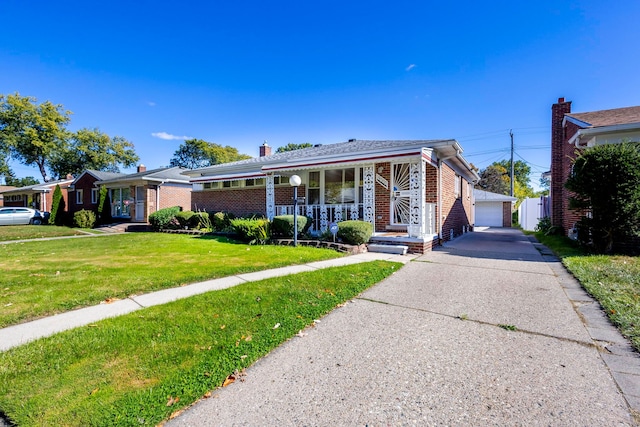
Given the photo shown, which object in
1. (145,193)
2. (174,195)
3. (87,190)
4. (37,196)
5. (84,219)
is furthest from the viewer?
(37,196)

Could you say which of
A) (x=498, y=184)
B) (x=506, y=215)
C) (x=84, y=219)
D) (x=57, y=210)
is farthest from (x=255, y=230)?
(x=498, y=184)

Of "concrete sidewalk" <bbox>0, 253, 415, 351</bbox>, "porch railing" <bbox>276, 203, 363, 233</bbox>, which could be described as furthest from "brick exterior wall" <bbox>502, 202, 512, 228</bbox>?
"concrete sidewalk" <bbox>0, 253, 415, 351</bbox>

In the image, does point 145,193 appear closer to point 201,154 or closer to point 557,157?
point 557,157

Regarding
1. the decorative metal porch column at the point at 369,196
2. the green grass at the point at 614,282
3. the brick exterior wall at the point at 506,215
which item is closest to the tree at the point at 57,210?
the decorative metal porch column at the point at 369,196

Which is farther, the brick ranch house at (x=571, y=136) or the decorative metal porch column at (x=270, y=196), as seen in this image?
the decorative metal porch column at (x=270, y=196)

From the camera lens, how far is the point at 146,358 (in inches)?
102

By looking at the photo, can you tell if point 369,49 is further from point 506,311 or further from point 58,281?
point 58,281

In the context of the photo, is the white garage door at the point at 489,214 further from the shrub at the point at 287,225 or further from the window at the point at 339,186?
the shrub at the point at 287,225

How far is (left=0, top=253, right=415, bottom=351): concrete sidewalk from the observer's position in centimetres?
313

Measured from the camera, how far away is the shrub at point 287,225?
9.86m

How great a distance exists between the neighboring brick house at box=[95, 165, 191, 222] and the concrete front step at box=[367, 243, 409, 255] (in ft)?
50.2

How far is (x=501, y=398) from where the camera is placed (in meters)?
2.11

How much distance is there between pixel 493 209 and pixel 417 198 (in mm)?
20287

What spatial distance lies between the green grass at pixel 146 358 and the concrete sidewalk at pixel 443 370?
221mm
